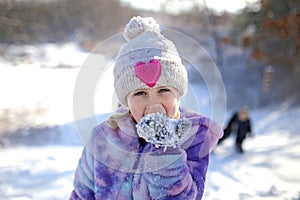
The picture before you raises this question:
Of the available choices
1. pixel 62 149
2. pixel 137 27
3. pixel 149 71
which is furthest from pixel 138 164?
pixel 62 149

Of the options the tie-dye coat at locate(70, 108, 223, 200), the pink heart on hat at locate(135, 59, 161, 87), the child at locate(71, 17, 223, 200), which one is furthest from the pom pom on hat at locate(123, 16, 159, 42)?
the tie-dye coat at locate(70, 108, 223, 200)

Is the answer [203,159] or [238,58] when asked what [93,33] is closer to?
[238,58]

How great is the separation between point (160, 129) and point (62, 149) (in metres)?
5.94

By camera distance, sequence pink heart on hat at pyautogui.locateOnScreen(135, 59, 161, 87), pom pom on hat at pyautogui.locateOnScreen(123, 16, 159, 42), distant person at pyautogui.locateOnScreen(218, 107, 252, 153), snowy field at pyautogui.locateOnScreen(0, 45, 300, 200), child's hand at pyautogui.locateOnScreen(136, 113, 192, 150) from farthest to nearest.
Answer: distant person at pyautogui.locateOnScreen(218, 107, 252, 153) → snowy field at pyautogui.locateOnScreen(0, 45, 300, 200) → pom pom on hat at pyautogui.locateOnScreen(123, 16, 159, 42) → pink heart on hat at pyautogui.locateOnScreen(135, 59, 161, 87) → child's hand at pyautogui.locateOnScreen(136, 113, 192, 150)

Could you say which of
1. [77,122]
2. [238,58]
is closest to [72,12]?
[238,58]

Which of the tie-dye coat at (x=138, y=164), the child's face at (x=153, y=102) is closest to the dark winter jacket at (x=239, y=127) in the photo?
the tie-dye coat at (x=138, y=164)

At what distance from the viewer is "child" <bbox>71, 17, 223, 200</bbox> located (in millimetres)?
1161

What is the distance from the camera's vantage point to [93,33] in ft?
92.2

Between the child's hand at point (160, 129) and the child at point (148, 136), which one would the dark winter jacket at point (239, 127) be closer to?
the child at point (148, 136)

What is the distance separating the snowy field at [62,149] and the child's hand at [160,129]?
1.35ft

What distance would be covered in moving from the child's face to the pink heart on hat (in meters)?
0.03

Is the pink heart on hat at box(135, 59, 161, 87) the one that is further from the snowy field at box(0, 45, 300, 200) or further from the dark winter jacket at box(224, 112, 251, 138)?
the dark winter jacket at box(224, 112, 251, 138)

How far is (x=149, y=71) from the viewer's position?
1225mm

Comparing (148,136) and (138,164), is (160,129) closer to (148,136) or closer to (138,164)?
(148,136)
